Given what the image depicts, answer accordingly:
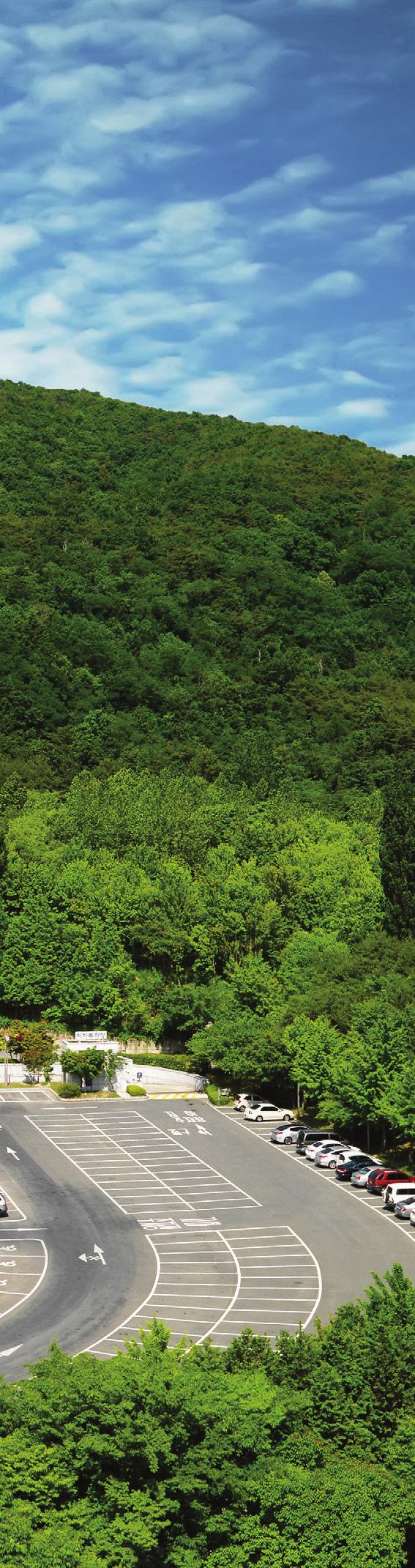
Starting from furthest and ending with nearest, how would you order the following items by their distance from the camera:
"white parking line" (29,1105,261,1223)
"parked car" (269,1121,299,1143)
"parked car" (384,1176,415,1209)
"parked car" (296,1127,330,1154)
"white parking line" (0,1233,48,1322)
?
"parked car" (269,1121,299,1143) < "parked car" (296,1127,330,1154) < "white parking line" (29,1105,261,1223) < "parked car" (384,1176,415,1209) < "white parking line" (0,1233,48,1322)

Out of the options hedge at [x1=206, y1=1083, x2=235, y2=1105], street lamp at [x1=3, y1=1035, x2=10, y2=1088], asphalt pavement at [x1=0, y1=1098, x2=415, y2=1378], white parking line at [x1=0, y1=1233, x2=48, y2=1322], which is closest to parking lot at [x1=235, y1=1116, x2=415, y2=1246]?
asphalt pavement at [x1=0, y1=1098, x2=415, y2=1378]

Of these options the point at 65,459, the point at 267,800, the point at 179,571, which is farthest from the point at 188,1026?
the point at 65,459

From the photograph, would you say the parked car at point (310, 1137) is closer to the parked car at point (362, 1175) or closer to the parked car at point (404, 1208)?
the parked car at point (362, 1175)

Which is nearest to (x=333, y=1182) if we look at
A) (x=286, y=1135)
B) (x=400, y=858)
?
(x=286, y=1135)

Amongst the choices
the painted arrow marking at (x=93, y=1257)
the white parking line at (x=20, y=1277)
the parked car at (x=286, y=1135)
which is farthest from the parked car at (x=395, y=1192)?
the white parking line at (x=20, y=1277)

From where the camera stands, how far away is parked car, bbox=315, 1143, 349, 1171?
60.2m

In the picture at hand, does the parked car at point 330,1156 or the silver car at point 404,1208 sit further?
the parked car at point 330,1156

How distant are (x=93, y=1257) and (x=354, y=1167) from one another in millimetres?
13015

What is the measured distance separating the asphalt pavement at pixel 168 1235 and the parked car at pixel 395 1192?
46 centimetres

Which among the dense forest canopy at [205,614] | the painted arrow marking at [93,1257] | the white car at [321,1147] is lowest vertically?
the painted arrow marking at [93,1257]

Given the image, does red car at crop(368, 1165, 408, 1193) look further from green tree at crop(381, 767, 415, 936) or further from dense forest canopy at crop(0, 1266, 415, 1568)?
dense forest canopy at crop(0, 1266, 415, 1568)

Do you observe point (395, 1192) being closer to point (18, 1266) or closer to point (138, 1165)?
point (138, 1165)

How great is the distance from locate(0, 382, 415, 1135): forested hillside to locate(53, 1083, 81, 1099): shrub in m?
3.77

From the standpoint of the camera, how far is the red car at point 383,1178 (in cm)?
5622
